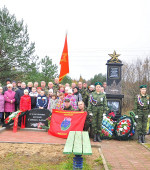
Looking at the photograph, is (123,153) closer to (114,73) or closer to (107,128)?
(107,128)

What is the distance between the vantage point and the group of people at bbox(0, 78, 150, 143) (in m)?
6.87

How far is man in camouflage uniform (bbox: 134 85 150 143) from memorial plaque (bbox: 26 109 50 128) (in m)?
3.43

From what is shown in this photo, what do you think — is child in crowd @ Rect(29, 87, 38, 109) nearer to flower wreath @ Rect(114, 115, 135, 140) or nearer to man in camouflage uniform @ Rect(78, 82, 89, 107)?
man in camouflage uniform @ Rect(78, 82, 89, 107)

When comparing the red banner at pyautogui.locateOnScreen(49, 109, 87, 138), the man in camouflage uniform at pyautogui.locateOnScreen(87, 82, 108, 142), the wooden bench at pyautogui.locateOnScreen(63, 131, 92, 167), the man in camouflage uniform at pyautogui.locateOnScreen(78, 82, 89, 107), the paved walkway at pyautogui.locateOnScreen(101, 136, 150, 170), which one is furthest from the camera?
the man in camouflage uniform at pyautogui.locateOnScreen(78, 82, 89, 107)

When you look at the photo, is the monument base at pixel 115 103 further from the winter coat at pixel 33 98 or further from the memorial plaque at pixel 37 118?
the winter coat at pixel 33 98

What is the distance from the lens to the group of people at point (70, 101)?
6871 mm

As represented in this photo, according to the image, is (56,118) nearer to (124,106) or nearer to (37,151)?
(37,151)

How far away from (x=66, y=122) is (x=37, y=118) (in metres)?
1.62

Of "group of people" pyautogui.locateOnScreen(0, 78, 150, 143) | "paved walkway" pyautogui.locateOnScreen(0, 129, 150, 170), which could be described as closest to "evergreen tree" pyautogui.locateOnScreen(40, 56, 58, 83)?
"group of people" pyautogui.locateOnScreen(0, 78, 150, 143)

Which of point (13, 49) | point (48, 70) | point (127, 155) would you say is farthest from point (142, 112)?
point (13, 49)

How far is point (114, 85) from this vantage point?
9867 millimetres

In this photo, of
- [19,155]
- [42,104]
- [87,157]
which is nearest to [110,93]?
[42,104]

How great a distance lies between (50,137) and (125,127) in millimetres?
2734

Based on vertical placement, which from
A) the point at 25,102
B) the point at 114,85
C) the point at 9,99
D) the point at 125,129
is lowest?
the point at 125,129
